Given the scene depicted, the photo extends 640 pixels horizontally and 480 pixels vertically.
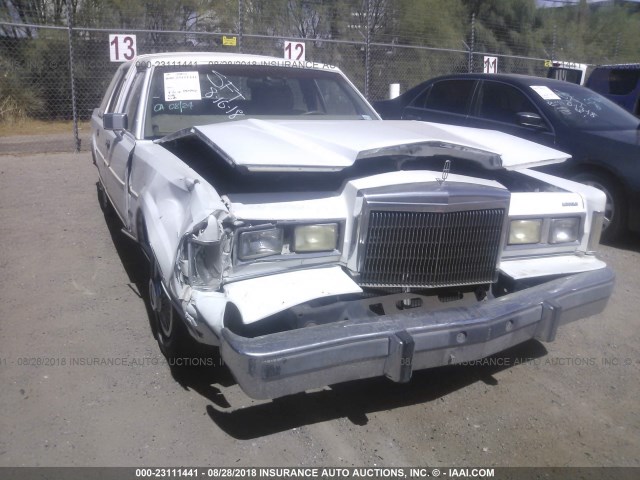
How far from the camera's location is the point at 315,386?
294cm

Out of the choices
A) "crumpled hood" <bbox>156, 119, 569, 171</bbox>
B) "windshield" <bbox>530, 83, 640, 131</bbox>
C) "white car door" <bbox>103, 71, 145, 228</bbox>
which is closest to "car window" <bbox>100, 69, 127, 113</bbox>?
"white car door" <bbox>103, 71, 145, 228</bbox>

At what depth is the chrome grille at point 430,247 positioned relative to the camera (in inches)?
128

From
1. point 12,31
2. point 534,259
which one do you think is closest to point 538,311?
point 534,259

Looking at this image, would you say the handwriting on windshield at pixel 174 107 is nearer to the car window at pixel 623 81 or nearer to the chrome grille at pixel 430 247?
the chrome grille at pixel 430 247

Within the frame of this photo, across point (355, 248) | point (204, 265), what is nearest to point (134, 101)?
point (204, 265)

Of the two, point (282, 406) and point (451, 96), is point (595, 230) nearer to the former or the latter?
point (282, 406)

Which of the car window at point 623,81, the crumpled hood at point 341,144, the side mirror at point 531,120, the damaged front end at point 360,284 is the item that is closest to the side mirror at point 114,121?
the crumpled hood at point 341,144

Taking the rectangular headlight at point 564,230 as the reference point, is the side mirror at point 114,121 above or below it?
above

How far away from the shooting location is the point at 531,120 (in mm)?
6883

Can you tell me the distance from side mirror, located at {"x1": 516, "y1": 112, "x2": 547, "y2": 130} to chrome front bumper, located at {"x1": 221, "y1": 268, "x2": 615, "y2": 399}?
12.2ft

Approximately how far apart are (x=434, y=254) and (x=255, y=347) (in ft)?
3.55

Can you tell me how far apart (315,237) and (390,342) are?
641mm

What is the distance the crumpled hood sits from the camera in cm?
323

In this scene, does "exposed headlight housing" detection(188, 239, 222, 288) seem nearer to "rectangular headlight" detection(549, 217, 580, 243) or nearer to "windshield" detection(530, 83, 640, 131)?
"rectangular headlight" detection(549, 217, 580, 243)
